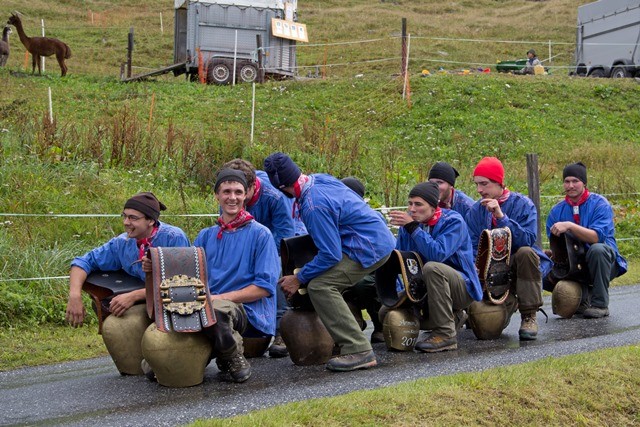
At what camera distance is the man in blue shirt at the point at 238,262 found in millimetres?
7410

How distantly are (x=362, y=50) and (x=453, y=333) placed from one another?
3921cm

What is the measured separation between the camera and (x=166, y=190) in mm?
14312

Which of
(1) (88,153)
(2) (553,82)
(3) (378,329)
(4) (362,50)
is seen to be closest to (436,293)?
(3) (378,329)

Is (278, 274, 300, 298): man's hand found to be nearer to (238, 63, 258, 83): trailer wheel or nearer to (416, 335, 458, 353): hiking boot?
(416, 335, 458, 353): hiking boot

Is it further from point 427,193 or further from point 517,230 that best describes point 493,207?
point 427,193

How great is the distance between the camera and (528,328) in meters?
9.24

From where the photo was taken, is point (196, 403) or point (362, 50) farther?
point (362, 50)

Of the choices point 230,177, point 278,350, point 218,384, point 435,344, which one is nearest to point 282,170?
point 230,177

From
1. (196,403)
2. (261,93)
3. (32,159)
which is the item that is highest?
(261,93)

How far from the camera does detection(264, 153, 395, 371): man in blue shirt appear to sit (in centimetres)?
759

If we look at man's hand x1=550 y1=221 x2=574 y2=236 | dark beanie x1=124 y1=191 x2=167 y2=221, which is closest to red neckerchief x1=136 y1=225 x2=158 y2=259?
dark beanie x1=124 y1=191 x2=167 y2=221

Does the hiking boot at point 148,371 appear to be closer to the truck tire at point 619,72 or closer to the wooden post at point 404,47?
the wooden post at point 404,47

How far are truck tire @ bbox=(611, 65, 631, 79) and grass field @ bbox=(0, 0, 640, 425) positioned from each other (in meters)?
2.57

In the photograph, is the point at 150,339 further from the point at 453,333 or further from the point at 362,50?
the point at 362,50
